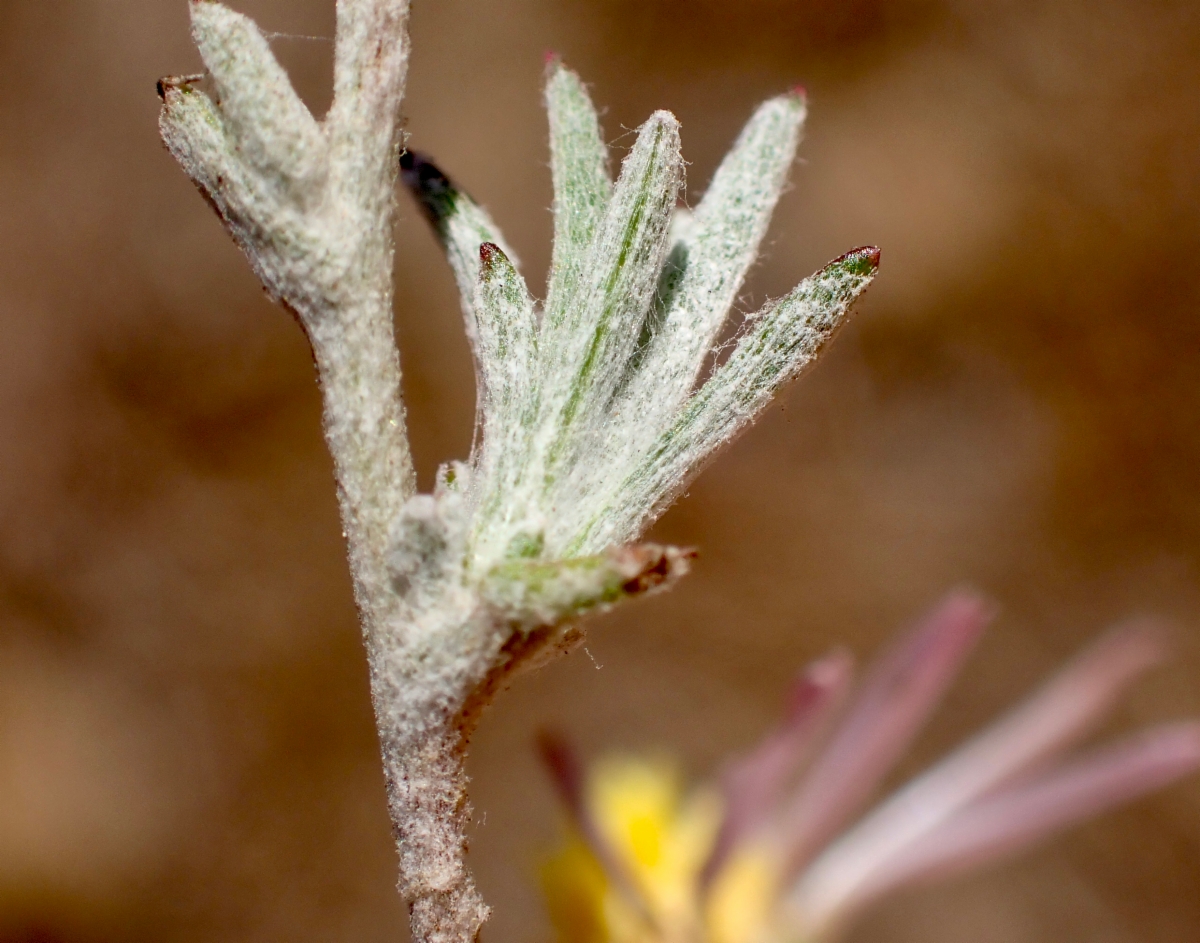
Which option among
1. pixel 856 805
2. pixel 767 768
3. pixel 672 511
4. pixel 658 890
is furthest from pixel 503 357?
pixel 672 511

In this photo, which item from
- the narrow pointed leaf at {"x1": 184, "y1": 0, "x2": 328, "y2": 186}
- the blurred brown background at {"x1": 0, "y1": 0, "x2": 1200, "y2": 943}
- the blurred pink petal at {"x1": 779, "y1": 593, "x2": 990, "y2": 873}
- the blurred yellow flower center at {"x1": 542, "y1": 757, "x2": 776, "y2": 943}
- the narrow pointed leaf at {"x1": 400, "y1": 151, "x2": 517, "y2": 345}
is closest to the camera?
the narrow pointed leaf at {"x1": 184, "y1": 0, "x2": 328, "y2": 186}

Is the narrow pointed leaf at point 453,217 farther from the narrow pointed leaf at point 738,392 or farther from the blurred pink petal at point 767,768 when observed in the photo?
the blurred pink petal at point 767,768

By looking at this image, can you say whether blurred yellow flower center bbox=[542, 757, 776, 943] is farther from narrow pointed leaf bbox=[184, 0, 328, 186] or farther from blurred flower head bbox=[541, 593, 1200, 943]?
narrow pointed leaf bbox=[184, 0, 328, 186]

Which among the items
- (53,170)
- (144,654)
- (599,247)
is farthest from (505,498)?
(53,170)

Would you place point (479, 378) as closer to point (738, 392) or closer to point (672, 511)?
point (738, 392)

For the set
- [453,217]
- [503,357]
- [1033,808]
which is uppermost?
[453,217]

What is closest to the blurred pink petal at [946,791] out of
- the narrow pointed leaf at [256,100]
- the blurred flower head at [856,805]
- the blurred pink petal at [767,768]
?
the blurred flower head at [856,805]

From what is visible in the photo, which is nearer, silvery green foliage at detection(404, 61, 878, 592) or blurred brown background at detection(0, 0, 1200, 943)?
silvery green foliage at detection(404, 61, 878, 592)

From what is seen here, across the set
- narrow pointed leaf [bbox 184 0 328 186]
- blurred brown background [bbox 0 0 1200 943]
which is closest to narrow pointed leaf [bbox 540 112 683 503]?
narrow pointed leaf [bbox 184 0 328 186]
